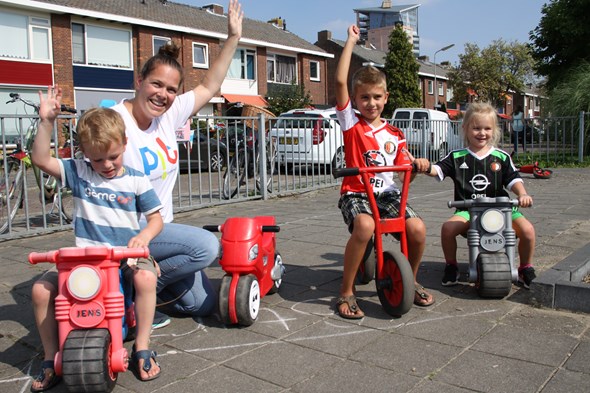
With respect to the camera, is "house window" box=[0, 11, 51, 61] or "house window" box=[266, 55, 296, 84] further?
"house window" box=[266, 55, 296, 84]

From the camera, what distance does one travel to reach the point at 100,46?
25.6m

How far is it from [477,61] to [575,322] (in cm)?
4842

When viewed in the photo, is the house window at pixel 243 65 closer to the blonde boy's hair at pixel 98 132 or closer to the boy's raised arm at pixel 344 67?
the boy's raised arm at pixel 344 67

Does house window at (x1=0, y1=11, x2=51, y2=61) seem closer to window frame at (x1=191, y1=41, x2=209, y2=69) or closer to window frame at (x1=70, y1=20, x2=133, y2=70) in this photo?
window frame at (x1=70, y1=20, x2=133, y2=70)

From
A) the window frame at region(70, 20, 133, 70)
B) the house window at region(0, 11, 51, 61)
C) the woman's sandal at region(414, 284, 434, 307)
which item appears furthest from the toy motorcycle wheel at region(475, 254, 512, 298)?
the window frame at region(70, 20, 133, 70)

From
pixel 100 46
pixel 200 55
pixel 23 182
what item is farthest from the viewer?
pixel 200 55

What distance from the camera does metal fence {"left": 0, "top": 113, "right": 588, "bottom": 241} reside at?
21.8 feet

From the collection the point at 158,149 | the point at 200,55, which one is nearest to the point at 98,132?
the point at 158,149

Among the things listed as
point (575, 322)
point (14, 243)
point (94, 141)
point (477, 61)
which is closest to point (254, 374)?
point (94, 141)

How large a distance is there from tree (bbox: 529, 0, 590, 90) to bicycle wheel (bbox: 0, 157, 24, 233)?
860 inches

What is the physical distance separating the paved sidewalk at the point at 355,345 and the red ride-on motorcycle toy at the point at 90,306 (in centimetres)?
20

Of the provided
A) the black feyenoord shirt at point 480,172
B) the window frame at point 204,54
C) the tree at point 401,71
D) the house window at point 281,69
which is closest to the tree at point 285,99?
the house window at point 281,69

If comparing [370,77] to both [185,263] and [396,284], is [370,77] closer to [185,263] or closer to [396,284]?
[396,284]

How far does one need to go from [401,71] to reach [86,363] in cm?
4260
